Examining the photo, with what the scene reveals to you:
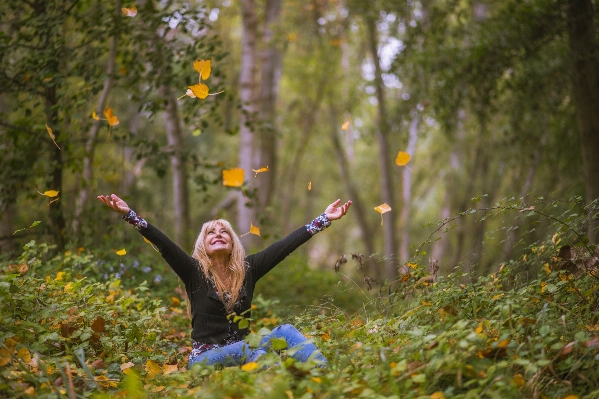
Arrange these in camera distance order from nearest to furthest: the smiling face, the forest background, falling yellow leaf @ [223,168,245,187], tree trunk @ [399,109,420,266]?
the smiling face
falling yellow leaf @ [223,168,245,187]
the forest background
tree trunk @ [399,109,420,266]

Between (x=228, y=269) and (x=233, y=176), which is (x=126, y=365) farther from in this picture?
(x=233, y=176)

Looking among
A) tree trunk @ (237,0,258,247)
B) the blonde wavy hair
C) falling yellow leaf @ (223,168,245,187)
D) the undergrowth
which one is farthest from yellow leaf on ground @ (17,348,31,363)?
tree trunk @ (237,0,258,247)

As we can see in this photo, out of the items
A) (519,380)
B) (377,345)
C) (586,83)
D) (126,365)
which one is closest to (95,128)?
(126,365)

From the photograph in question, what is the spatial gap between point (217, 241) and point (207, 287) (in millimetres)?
348

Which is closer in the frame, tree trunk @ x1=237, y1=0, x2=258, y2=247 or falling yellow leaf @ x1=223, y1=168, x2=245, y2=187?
falling yellow leaf @ x1=223, y1=168, x2=245, y2=187

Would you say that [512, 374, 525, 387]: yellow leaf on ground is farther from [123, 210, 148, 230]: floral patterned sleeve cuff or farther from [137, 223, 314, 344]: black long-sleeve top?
[123, 210, 148, 230]: floral patterned sleeve cuff

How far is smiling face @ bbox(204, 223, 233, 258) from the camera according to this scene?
14.3 ft

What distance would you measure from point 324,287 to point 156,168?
3.78 meters

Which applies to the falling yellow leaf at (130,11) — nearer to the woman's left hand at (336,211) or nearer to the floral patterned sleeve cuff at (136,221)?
the floral patterned sleeve cuff at (136,221)

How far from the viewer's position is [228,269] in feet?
14.3

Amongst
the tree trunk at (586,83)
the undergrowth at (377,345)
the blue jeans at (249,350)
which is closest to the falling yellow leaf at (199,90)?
the undergrowth at (377,345)

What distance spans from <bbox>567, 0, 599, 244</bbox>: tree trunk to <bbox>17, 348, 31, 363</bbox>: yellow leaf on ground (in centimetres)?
565

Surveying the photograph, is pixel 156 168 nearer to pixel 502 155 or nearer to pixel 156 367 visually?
pixel 156 367

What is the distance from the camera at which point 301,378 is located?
3.24m
